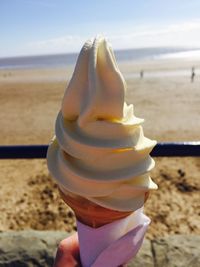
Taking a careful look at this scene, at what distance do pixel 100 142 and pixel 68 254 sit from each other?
0.33 meters

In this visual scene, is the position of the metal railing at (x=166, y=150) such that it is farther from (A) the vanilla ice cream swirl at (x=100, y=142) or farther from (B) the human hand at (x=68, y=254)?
(B) the human hand at (x=68, y=254)

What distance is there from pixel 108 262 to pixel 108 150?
30 cm

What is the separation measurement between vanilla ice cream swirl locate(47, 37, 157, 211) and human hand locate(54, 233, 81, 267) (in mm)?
150

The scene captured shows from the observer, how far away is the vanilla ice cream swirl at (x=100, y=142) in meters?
1.15

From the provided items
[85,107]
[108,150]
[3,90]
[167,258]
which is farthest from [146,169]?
[3,90]

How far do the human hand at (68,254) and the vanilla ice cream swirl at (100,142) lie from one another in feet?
0.49

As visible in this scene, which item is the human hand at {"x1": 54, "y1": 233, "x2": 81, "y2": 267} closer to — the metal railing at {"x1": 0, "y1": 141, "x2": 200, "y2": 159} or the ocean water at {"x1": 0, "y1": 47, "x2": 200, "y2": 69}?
the metal railing at {"x1": 0, "y1": 141, "x2": 200, "y2": 159}

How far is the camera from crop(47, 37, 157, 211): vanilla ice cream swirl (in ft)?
3.79

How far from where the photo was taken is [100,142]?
121 cm

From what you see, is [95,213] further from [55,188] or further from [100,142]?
[55,188]

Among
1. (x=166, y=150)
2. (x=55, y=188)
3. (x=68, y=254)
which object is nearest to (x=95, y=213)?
(x=68, y=254)

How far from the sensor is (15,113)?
500 inches

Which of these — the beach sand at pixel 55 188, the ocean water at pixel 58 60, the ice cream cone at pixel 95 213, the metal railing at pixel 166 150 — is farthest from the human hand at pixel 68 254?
the ocean water at pixel 58 60

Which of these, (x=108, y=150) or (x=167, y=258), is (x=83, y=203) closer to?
(x=108, y=150)
